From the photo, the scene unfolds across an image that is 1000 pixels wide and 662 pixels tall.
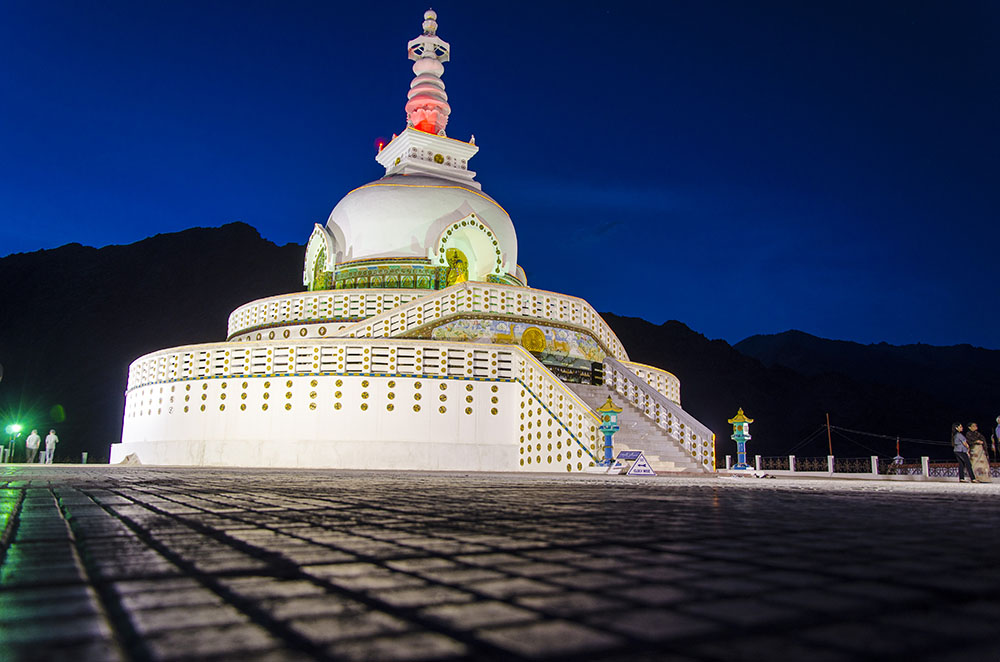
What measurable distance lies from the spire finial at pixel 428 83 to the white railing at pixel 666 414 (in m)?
20.0

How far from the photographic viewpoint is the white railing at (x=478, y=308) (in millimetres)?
22109

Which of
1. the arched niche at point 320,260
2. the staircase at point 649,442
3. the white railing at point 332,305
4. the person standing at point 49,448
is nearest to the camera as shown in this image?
the staircase at point 649,442

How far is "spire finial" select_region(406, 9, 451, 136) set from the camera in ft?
124

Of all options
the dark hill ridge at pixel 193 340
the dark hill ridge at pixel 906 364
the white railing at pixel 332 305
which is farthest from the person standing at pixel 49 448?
the dark hill ridge at pixel 906 364

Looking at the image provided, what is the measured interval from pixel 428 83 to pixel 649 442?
84.7ft

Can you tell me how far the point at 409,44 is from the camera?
129ft

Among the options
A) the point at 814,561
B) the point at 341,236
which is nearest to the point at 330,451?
the point at 341,236

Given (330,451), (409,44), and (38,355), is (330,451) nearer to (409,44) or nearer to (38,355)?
(409,44)

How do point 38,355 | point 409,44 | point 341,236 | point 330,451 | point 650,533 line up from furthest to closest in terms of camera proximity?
1. point 38,355
2. point 409,44
3. point 341,236
4. point 330,451
5. point 650,533

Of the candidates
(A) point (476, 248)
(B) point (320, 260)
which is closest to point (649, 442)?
(A) point (476, 248)

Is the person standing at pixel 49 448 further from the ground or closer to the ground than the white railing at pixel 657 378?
closer to the ground

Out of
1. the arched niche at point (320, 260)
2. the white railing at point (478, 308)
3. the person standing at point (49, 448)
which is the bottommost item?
the person standing at point (49, 448)

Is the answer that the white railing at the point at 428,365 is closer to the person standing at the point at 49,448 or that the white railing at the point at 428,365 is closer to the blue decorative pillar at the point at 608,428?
the blue decorative pillar at the point at 608,428

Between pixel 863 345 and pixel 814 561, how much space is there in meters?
108
